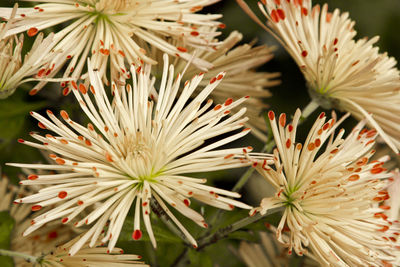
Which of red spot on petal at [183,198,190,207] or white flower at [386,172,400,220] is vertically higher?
red spot on petal at [183,198,190,207]

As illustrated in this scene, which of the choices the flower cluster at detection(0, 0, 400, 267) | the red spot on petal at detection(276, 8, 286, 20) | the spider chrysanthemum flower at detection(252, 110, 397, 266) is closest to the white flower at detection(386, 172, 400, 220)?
the flower cluster at detection(0, 0, 400, 267)

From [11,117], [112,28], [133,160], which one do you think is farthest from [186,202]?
[11,117]

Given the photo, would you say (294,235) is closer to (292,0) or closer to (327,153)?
(327,153)

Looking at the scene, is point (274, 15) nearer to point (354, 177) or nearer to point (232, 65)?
point (232, 65)

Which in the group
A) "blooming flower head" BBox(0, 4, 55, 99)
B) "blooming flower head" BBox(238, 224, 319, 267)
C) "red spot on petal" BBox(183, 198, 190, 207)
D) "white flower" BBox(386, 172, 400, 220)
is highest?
"blooming flower head" BBox(0, 4, 55, 99)

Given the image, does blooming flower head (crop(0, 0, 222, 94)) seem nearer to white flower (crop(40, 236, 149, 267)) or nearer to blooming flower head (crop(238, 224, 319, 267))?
white flower (crop(40, 236, 149, 267))

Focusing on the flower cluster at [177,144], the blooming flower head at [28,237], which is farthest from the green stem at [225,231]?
the blooming flower head at [28,237]

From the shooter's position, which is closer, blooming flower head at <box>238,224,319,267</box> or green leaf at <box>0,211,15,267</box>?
green leaf at <box>0,211,15,267</box>
